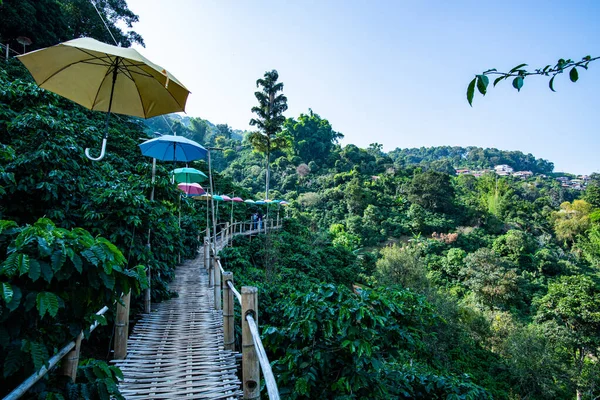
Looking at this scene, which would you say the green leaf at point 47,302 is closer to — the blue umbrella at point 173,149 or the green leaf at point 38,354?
the green leaf at point 38,354

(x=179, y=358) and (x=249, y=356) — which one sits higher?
(x=249, y=356)

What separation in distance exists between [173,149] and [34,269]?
4602mm

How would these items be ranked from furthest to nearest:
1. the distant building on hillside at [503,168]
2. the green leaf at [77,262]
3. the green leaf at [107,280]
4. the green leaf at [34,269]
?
the distant building on hillside at [503,168] → the green leaf at [107,280] → the green leaf at [77,262] → the green leaf at [34,269]

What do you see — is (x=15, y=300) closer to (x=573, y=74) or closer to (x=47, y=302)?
(x=47, y=302)

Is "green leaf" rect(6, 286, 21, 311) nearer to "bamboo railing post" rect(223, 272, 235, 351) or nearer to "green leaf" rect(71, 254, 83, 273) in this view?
"green leaf" rect(71, 254, 83, 273)

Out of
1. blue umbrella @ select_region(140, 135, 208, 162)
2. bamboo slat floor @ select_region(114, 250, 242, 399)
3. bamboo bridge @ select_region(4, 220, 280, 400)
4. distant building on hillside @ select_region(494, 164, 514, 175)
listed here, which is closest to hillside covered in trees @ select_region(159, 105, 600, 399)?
bamboo bridge @ select_region(4, 220, 280, 400)

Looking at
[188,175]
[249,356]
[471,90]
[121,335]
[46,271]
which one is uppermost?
[188,175]

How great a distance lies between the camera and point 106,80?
10.7 feet

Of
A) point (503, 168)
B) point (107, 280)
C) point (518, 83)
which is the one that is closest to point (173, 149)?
point (107, 280)

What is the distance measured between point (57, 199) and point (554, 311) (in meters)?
18.2

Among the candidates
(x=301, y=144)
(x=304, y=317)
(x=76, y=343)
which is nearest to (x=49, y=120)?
(x=76, y=343)

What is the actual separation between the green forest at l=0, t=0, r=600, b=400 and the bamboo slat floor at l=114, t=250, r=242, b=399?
1.29 ft

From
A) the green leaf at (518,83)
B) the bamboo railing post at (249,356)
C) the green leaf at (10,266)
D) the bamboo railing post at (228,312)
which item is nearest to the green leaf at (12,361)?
the green leaf at (10,266)

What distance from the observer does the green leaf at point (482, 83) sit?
1252 mm
